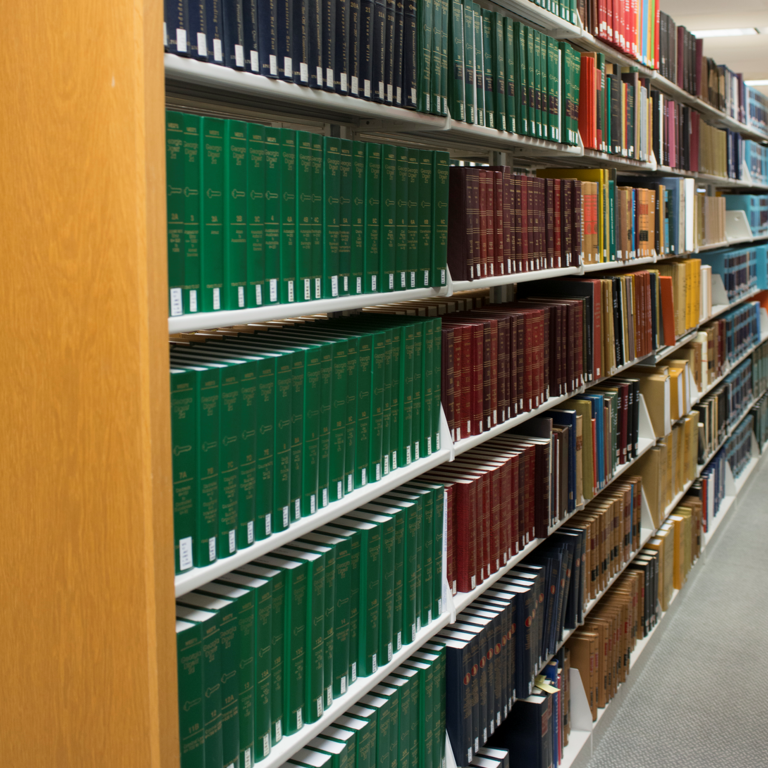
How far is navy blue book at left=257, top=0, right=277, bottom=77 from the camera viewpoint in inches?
47.0

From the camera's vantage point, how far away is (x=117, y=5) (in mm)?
949

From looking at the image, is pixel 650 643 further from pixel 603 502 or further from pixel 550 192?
pixel 550 192

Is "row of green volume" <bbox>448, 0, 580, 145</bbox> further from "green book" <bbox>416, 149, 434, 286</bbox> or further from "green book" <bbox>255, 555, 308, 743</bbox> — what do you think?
"green book" <bbox>255, 555, 308, 743</bbox>

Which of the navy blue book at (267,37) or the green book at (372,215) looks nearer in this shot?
the navy blue book at (267,37)

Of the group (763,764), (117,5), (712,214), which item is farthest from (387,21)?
(712,214)

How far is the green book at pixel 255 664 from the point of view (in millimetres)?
1229

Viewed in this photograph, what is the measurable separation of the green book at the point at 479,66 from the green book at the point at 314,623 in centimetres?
108

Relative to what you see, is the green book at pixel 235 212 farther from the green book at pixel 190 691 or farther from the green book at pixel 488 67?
the green book at pixel 488 67

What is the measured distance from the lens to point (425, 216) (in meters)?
1.66

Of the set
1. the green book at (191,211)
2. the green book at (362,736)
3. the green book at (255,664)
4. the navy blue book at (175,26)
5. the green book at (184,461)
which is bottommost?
the green book at (362,736)

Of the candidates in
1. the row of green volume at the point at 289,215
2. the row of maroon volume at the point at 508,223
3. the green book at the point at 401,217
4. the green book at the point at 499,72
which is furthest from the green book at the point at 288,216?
the green book at the point at 499,72

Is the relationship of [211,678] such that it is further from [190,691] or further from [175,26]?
[175,26]

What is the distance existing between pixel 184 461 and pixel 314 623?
42cm

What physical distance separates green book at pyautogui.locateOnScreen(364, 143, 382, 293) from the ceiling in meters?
4.22
